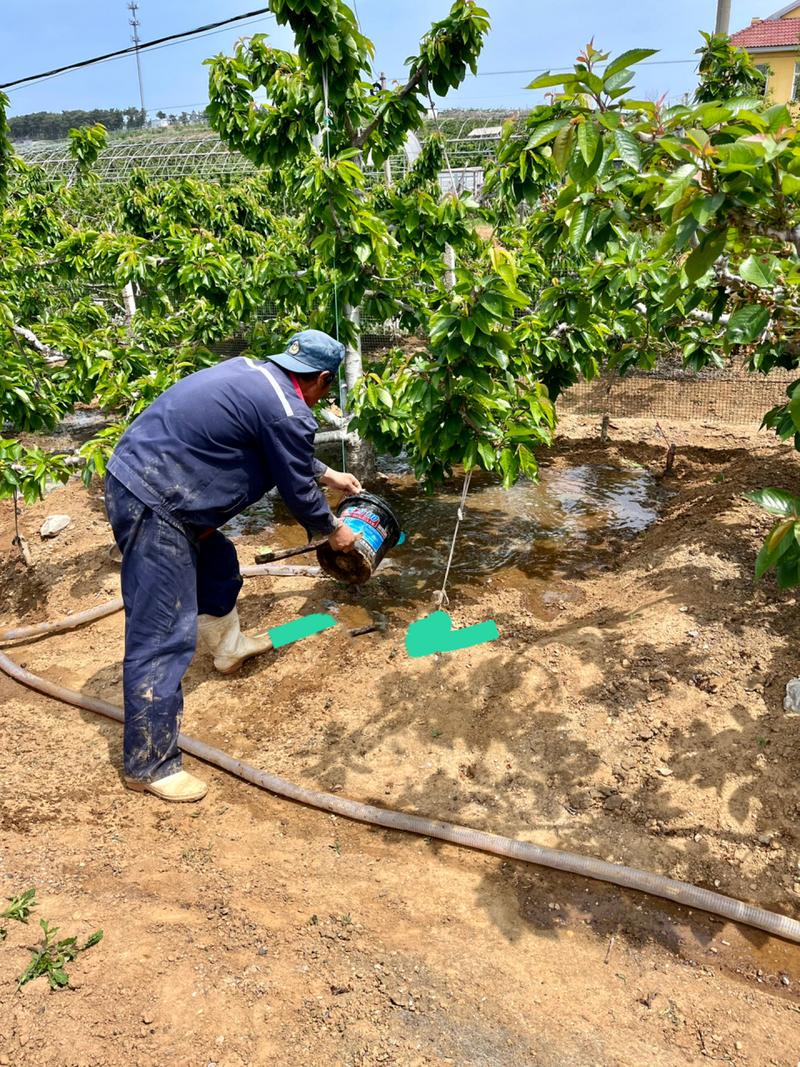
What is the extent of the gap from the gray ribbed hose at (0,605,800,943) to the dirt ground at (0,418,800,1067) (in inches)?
2.1

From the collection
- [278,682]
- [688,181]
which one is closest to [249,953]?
[278,682]

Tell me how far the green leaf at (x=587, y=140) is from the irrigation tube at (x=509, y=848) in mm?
2216

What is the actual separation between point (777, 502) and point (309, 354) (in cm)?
187

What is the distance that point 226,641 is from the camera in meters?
3.92

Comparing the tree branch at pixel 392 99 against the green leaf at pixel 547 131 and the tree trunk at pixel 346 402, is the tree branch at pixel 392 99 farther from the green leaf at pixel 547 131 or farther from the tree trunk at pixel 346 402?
the green leaf at pixel 547 131

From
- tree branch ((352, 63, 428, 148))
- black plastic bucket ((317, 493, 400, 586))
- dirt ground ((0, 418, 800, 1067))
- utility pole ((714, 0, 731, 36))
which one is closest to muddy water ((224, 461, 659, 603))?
dirt ground ((0, 418, 800, 1067))

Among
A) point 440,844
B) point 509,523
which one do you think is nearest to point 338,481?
point 440,844

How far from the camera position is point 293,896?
247cm

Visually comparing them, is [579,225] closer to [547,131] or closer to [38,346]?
[547,131]

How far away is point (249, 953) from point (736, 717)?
2.14 meters

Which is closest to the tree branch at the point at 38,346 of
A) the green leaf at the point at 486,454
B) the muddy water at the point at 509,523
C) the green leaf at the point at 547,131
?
the muddy water at the point at 509,523

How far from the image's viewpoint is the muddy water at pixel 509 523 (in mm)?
5145

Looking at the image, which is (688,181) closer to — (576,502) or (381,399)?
(381,399)

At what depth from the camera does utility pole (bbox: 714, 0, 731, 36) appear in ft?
27.4
